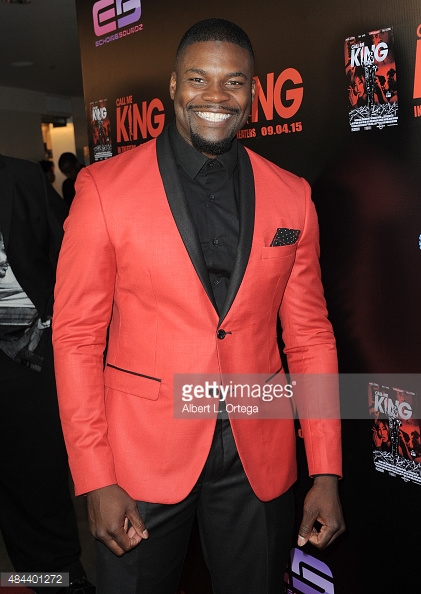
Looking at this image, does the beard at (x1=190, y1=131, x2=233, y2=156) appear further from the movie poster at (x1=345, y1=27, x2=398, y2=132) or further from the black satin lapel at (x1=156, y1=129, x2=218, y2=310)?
the movie poster at (x1=345, y1=27, x2=398, y2=132)

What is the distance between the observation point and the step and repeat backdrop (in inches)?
70.6

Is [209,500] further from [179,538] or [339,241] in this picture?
[339,241]

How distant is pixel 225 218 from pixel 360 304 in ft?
2.29

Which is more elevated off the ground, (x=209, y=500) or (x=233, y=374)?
(x=233, y=374)

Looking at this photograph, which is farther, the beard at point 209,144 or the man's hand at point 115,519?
the beard at point 209,144

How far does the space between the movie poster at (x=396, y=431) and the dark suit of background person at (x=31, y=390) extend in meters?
1.16

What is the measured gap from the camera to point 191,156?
150 cm

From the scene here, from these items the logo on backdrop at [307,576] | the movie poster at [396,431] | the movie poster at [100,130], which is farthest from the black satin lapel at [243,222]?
the movie poster at [100,130]

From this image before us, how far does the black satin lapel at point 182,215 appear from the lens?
4.55 feet

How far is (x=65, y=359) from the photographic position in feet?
4.46

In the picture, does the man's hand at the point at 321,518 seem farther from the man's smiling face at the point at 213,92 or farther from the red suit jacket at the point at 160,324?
the man's smiling face at the point at 213,92

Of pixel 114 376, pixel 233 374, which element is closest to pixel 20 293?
pixel 114 376

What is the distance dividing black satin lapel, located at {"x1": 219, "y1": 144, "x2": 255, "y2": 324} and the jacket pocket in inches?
8.0

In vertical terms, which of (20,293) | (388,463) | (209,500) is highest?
(20,293)
